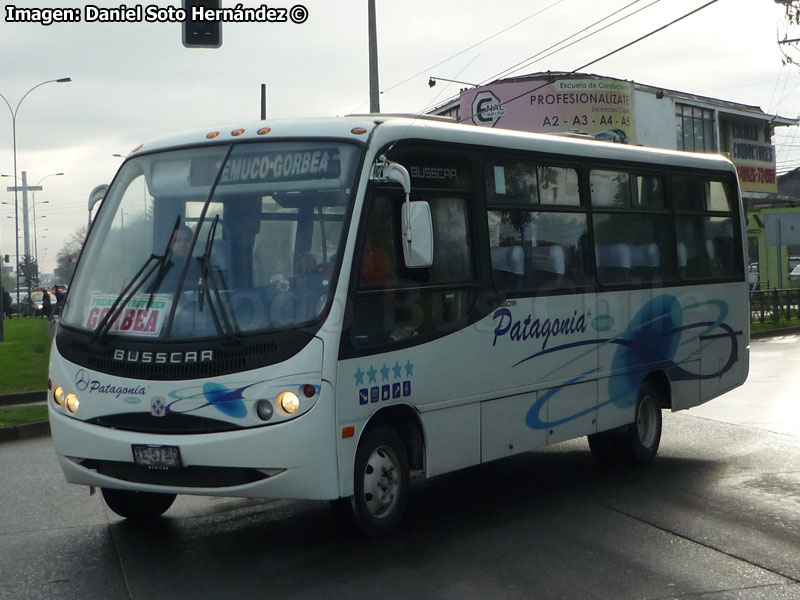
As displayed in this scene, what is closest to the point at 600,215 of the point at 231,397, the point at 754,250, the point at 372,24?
the point at 231,397

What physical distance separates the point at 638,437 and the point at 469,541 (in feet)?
11.5

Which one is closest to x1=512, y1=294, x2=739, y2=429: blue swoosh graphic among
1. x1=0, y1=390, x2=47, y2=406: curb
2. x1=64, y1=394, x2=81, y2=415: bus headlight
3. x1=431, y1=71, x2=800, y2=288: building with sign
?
x1=64, y1=394, x2=81, y2=415: bus headlight

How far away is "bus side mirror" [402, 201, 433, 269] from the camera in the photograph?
6.76 m

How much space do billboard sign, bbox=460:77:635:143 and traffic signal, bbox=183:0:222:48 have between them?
108 ft

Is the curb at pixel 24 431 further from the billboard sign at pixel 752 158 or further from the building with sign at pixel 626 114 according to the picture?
the billboard sign at pixel 752 158

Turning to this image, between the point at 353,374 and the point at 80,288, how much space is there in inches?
81.2

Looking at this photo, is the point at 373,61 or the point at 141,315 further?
the point at 373,61

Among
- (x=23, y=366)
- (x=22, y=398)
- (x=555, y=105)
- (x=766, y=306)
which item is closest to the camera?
(x=22, y=398)

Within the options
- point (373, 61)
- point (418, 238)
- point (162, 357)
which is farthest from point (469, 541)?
point (373, 61)

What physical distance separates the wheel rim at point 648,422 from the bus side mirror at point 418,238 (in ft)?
13.6

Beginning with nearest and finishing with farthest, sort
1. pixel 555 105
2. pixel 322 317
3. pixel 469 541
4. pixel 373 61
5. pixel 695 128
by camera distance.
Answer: pixel 322 317 → pixel 469 541 → pixel 373 61 → pixel 555 105 → pixel 695 128

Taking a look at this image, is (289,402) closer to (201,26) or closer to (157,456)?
(157,456)

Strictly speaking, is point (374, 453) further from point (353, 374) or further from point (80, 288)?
point (80, 288)

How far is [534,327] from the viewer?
844 cm
